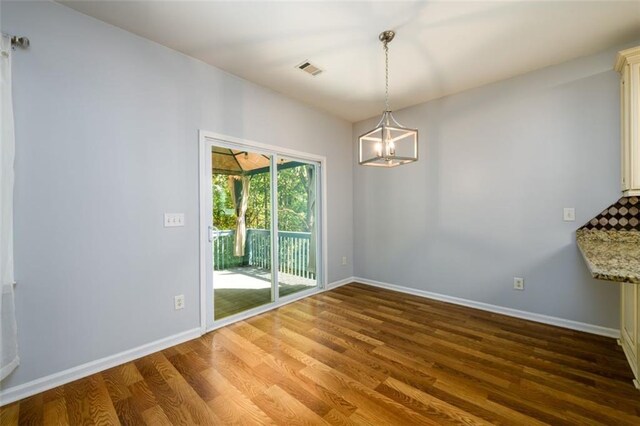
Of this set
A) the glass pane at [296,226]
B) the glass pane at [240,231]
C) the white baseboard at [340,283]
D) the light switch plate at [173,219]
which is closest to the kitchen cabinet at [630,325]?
the white baseboard at [340,283]

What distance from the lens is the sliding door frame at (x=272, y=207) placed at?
265 cm

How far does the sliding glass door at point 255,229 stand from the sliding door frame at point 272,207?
0.04 feet

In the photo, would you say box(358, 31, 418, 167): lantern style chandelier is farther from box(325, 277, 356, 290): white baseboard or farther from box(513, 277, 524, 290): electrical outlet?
box(325, 277, 356, 290): white baseboard

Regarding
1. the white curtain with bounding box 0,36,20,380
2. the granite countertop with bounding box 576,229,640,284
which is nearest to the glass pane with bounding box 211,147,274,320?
the white curtain with bounding box 0,36,20,380

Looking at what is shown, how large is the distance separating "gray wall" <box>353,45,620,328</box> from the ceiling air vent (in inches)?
63.5

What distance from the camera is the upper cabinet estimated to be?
2.05 meters

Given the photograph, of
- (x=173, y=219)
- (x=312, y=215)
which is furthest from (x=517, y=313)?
(x=173, y=219)

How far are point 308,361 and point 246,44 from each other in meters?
2.79

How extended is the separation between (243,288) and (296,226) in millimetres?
1090

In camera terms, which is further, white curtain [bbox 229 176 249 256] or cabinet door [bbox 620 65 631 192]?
white curtain [bbox 229 176 249 256]

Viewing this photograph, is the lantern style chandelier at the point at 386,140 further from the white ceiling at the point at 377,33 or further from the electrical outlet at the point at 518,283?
the electrical outlet at the point at 518,283

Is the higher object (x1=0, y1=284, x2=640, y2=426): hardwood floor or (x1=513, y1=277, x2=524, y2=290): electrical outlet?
(x1=513, y1=277, x2=524, y2=290): electrical outlet

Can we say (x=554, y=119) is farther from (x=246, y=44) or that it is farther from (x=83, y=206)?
(x=83, y=206)

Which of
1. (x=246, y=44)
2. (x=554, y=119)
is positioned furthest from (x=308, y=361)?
(x=554, y=119)
